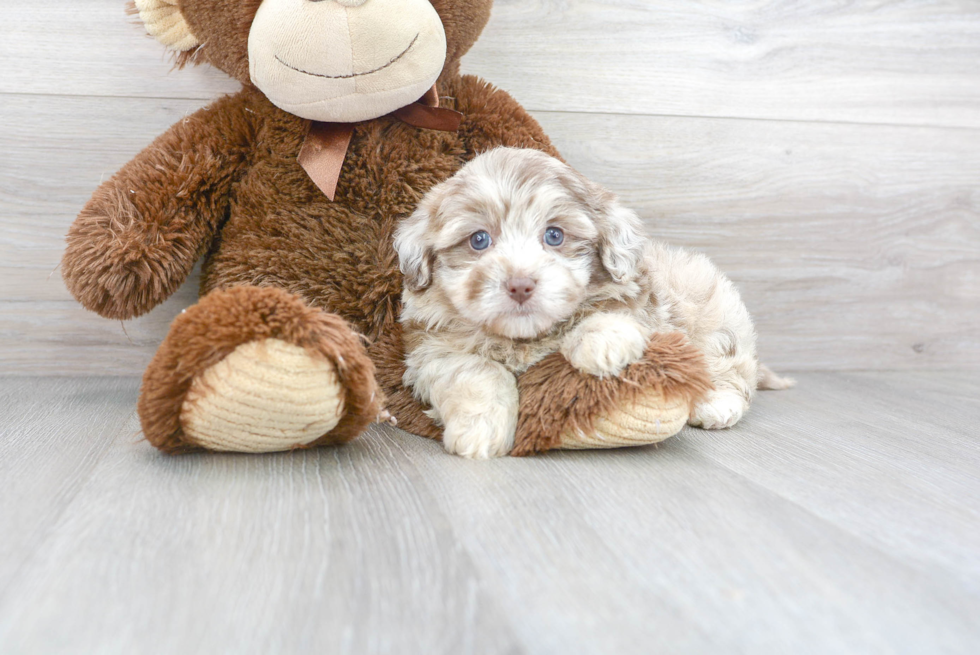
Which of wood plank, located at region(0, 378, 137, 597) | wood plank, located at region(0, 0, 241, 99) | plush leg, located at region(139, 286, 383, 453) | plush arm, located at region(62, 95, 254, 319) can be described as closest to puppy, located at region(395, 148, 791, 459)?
plush leg, located at region(139, 286, 383, 453)

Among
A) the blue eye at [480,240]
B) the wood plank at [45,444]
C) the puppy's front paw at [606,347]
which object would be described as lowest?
the wood plank at [45,444]

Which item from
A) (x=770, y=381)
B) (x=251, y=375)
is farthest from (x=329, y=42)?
(x=770, y=381)

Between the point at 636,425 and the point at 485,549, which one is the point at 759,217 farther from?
the point at 485,549

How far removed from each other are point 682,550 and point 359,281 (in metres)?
0.97

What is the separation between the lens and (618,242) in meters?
1.47

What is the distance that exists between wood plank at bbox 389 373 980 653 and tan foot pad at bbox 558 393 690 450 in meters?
0.03

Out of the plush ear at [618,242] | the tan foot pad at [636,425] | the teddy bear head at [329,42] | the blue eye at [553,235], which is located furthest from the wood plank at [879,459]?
the teddy bear head at [329,42]

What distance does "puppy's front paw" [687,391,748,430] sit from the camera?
1.63 metres

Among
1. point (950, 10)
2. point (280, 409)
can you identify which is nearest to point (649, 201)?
point (950, 10)

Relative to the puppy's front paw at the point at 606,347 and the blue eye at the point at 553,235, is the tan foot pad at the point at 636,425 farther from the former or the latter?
the blue eye at the point at 553,235

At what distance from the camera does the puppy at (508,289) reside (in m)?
1.36

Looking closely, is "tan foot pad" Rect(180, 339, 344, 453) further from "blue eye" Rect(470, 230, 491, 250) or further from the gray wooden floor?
"blue eye" Rect(470, 230, 491, 250)

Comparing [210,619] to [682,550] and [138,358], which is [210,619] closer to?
[682,550]

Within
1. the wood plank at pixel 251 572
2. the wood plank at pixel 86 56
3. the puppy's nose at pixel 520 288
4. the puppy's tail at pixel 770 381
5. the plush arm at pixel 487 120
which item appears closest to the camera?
the wood plank at pixel 251 572
